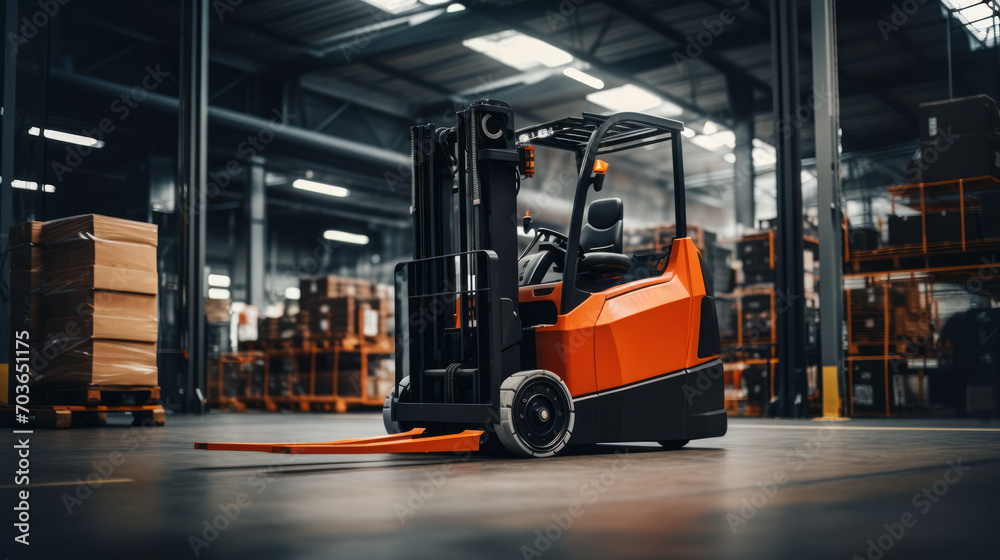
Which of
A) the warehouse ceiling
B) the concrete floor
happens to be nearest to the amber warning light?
the concrete floor

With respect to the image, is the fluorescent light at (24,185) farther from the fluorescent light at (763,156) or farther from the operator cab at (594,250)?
the fluorescent light at (763,156)

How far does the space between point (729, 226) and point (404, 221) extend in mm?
9549

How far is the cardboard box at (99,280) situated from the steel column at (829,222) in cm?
694

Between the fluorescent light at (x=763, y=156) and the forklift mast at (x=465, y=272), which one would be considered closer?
the forklift mast at (x=465, y=272)

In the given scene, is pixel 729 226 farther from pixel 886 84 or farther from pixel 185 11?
pixel 185 11

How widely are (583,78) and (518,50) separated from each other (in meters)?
1.54

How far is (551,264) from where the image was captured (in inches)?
209

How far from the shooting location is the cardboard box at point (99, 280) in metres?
8.16

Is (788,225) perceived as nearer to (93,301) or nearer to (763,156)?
(93,301)

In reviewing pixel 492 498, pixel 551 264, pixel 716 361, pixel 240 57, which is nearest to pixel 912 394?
pixel 716 361

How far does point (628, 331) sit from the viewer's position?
4.90 m

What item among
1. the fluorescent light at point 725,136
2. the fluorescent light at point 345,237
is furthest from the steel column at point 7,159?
the fluorescent light at point 345,237

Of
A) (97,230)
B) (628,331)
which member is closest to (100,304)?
(97,230)

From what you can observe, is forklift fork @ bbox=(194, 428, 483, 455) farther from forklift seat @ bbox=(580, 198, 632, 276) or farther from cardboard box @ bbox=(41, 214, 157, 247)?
cardboard box @ bbox=(41, 214, 157, 247)
